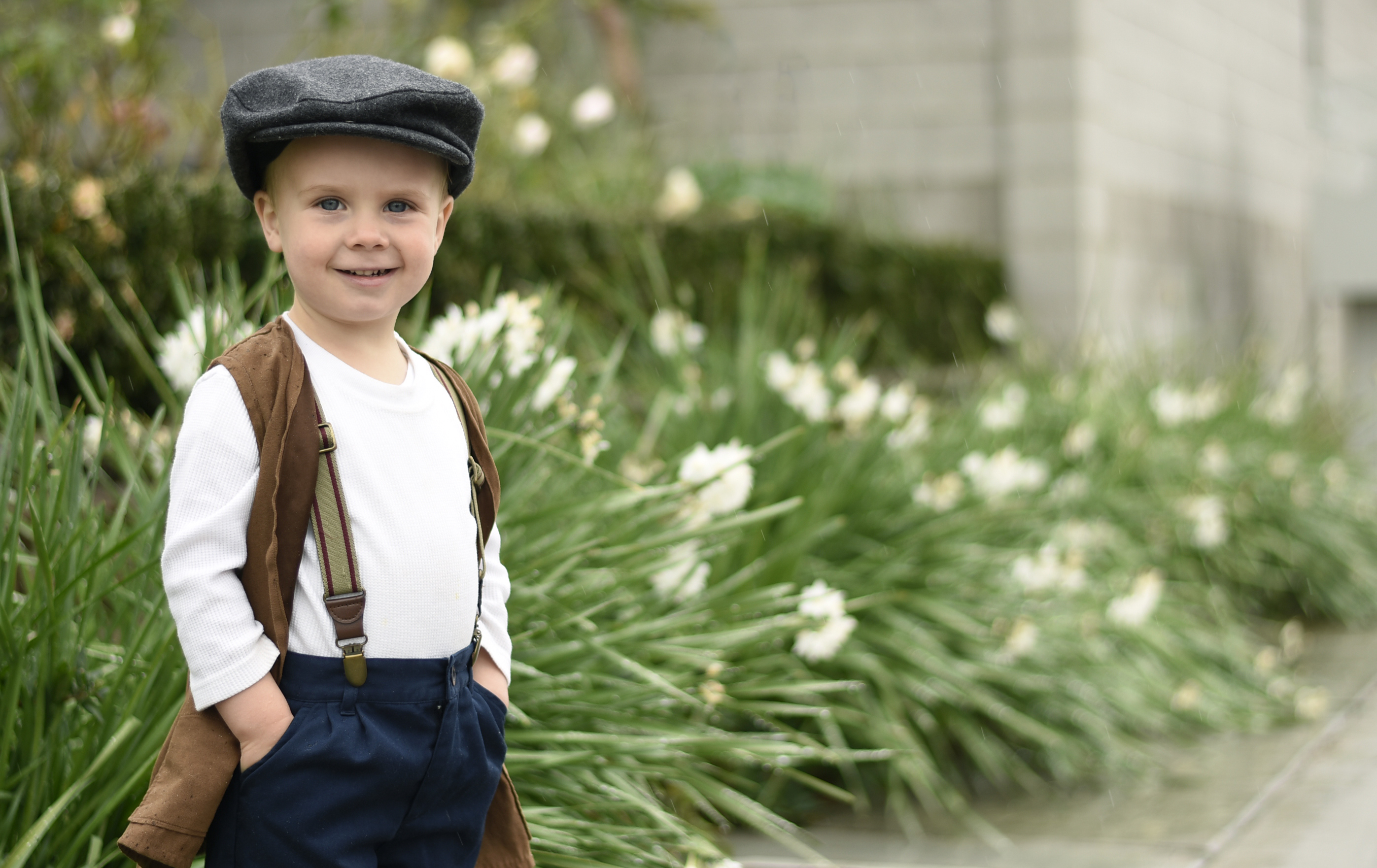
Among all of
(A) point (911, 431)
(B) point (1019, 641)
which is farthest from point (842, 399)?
(B) point (1019, 641)

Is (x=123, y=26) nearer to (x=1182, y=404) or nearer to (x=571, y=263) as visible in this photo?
(x=571, y=263)

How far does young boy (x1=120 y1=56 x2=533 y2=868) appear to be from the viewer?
65.9 inches

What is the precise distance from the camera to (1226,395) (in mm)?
7184

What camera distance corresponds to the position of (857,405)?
4246 millimetres

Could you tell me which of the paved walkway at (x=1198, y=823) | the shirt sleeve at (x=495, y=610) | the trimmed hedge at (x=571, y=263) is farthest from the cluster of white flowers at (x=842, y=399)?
the shirt sleeve at (x=495, y=610)

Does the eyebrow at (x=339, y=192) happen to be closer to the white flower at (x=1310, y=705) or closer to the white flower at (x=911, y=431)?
the white flower at (x=911, y=431)

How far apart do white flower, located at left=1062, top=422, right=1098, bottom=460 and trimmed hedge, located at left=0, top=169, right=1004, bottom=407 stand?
1152 mm

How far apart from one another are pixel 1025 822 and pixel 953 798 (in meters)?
0.26

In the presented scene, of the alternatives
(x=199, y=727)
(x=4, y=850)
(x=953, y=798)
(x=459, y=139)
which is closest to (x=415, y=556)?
(x=199, y=727)

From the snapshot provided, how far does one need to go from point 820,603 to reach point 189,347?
142cm

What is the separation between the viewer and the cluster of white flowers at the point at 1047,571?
13.7ft

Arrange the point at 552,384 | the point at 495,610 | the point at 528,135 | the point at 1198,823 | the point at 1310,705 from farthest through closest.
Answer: the point at 528,135
the point at 1310,705
the point at 1198,823
the point at 552,384
the point at 495,610

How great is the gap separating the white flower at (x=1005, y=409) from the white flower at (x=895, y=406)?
0.73 m

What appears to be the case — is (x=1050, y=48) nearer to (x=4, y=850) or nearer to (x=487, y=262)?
(x=487, y=262)
